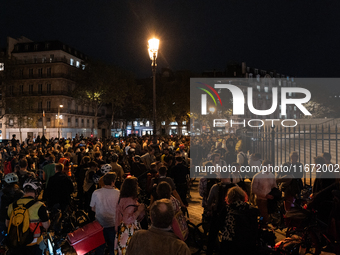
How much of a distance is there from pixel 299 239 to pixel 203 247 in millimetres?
1876

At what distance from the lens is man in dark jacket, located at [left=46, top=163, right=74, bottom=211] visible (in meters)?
5.97

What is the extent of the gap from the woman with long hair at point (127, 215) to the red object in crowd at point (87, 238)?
0.46 meters

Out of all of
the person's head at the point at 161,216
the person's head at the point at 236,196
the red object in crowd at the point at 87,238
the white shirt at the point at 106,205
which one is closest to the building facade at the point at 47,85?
the white shirt at the point at 106,205

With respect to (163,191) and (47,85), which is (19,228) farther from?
(47,85)

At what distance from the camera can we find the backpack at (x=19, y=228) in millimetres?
3707

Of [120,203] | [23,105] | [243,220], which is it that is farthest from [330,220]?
[23,105]

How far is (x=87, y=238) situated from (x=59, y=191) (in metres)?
2.08

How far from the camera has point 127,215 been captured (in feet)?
13.2

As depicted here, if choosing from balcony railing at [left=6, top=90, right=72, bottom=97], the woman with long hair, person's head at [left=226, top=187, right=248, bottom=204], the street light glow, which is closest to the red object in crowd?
the woman with long hair

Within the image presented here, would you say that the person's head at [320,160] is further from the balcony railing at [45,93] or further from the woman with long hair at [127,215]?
the balcony railing at [45,93]

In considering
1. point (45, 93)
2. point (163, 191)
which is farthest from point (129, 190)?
point (45, 93)

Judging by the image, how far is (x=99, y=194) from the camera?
4711 mm

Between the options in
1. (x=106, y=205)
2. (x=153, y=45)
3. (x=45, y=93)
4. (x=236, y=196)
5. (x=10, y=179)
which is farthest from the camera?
(x=45, y=93)

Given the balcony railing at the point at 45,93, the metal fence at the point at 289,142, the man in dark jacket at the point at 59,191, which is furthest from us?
the balcony railing at the point at 45,93
